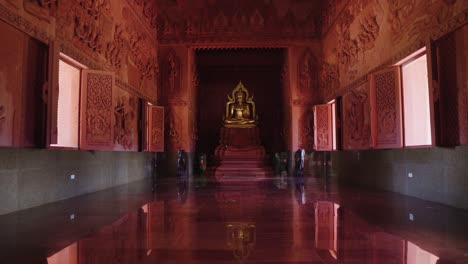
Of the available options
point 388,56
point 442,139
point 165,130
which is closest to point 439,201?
point 442,139

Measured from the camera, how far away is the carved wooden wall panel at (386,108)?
5957 mm

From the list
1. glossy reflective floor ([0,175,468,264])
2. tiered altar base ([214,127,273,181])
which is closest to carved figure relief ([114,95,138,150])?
glossy reflective floor ([0,175,468,264])

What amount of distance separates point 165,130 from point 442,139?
841 centimetres

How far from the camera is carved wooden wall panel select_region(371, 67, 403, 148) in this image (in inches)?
235

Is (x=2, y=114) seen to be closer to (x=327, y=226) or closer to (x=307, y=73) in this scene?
(x=327, y=226)

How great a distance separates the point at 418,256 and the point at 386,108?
4.38 metres

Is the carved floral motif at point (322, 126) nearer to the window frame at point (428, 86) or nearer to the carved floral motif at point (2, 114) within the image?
the window frame at point (428, 86)

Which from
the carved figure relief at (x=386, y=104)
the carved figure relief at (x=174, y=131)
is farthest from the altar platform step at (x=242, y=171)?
the carved figure relief at (x=386, y=104)

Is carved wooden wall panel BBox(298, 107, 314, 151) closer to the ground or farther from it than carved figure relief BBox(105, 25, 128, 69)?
closer to the ground

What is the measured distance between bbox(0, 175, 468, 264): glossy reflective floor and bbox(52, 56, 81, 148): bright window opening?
1.99 m

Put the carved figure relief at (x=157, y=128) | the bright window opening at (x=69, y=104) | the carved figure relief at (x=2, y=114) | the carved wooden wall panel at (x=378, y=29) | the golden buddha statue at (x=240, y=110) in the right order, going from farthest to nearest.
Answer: the golden buddha statue at (x=240, y=110)
the carved figure relief at (x=157, y=128)
the bright window opening at (x=69, y=104)
the carved wooden wall panel at (x=378, y=29)
the carved figure relief at (x=2, y=114)

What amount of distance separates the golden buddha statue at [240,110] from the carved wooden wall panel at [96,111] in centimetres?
699

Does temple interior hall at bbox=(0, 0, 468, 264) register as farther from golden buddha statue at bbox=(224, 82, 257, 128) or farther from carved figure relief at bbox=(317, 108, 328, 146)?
golden buddha statue at bbox=(224, 82, 257, 128)

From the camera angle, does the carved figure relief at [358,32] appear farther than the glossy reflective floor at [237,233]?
Yes
